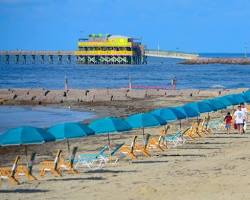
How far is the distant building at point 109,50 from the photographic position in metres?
114

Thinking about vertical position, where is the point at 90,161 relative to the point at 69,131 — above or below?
below

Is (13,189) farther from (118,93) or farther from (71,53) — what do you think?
(71,53)

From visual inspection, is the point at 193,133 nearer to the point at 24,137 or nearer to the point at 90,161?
the point at 90,161

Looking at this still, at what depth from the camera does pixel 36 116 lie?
106 ft

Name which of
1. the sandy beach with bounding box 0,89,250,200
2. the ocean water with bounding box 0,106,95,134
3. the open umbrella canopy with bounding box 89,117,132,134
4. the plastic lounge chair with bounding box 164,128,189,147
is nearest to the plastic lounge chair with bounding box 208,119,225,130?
the sandy beach with bounding box 0,89,250,200

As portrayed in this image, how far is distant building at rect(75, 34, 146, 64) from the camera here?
374 ft

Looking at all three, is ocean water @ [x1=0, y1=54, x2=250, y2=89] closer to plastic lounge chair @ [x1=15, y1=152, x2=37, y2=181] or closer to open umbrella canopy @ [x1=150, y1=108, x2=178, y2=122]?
open umbrella canopy @ [x1=150, y1=108, x2=178, y2=122]

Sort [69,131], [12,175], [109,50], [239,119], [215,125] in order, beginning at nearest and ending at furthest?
[12,175], [69,131], [239,119], [215,125], [109,50]

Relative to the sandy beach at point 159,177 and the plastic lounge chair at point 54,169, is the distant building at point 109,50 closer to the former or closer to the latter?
the sandy beach at point 159,177

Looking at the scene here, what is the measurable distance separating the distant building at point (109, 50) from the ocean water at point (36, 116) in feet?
248

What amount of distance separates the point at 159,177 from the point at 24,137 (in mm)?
3000

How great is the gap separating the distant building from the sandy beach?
94.0m

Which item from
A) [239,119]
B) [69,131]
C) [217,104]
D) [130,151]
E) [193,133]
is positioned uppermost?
[69,131]

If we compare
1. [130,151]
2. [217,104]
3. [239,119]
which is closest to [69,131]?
[130,151]
